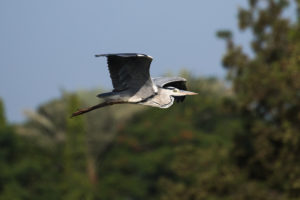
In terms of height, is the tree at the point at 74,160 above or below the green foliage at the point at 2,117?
below

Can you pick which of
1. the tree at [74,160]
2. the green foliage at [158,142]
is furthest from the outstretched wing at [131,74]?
the green foliage at [158,142]

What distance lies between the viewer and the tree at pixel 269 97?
21.7 meters

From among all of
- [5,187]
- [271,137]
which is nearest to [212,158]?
[271,137]

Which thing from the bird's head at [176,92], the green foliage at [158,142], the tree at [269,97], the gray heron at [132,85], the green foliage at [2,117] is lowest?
the green foliage at [158,142]

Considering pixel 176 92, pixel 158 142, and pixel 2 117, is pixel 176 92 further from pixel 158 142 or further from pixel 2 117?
pixel 158 142

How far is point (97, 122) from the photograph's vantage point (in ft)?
138

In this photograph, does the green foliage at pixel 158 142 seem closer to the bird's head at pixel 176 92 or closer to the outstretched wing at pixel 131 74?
the bird's head at pixel 176 92

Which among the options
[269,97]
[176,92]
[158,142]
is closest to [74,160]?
[158,142]

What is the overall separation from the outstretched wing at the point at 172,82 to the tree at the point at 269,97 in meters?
9.56

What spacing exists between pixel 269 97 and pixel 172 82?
1158 centimetres

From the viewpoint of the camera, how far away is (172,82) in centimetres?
1128

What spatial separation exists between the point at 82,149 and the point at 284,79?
17793 mm

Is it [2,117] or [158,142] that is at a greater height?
[2,117]

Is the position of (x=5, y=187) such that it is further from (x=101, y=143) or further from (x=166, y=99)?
(x=166, y=99)
